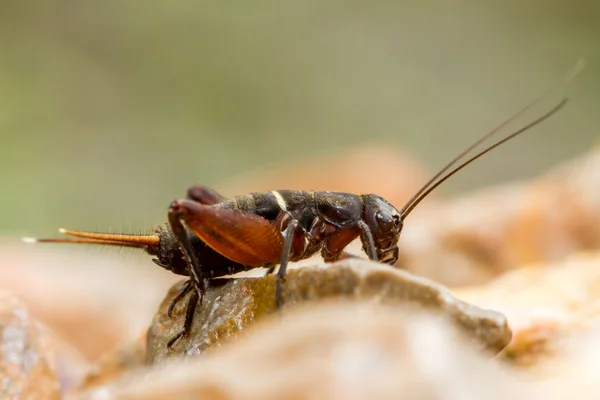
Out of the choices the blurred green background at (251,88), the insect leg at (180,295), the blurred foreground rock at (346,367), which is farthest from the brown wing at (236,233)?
the blurred green background at (251,88)

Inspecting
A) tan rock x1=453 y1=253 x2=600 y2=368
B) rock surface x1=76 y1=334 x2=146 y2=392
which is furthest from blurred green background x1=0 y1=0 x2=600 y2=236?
tan rock x1=453 y1=253 x2=600 y2=368

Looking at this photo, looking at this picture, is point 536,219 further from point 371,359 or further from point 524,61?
point 524,61

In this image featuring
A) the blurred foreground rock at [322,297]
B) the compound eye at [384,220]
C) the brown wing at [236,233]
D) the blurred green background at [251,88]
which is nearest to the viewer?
the blurred foreground rock at [322,297]

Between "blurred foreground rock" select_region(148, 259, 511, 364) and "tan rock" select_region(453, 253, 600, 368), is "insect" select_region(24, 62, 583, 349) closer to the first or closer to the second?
"blurred foreground rock" select_region(148, 259, 511, 364)

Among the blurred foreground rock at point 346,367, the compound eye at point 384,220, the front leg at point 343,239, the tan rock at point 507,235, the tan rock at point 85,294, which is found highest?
the blurred foreground rock at point 346,367

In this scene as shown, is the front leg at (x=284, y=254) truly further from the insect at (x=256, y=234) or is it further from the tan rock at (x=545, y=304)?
the tan rock at (x=545, y=304)

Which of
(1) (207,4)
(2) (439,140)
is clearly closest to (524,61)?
(2) (439,140)
